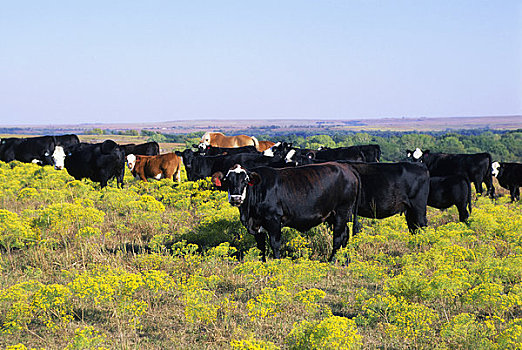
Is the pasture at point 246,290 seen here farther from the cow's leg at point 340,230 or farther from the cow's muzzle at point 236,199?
the cow's muzzle at point 236,199

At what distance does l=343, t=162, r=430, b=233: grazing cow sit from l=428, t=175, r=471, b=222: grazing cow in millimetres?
2267

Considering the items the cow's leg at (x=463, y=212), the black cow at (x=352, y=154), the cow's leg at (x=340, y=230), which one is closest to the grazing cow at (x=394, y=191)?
the cow's leg at (x=340, y=230)

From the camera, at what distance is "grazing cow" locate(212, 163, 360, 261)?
827 cm

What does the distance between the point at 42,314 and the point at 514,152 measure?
107653 mm

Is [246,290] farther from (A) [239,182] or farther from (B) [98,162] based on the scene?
(B) [98,162]

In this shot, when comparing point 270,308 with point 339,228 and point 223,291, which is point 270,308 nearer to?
point 223,291

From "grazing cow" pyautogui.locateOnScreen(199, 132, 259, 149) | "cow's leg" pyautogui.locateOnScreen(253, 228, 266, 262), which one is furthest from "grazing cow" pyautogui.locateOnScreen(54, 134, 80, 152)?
"cow's leg" pyautogui.locateOnScreen(253, 228, 266, 262)

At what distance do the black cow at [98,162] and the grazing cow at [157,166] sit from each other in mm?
2203

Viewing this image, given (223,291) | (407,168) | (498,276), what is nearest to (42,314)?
(223,291)

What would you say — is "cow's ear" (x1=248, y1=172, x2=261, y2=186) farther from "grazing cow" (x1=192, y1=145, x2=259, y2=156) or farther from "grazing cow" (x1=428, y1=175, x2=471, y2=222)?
"grazing cow" (x1=192, y1=145, x2=259, y2=156)

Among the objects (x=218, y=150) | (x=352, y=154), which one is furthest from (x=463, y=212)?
(x=218, y=150)

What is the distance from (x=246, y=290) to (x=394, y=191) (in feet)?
14.2

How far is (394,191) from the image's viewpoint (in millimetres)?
9938

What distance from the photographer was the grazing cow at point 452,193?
12023 mm
